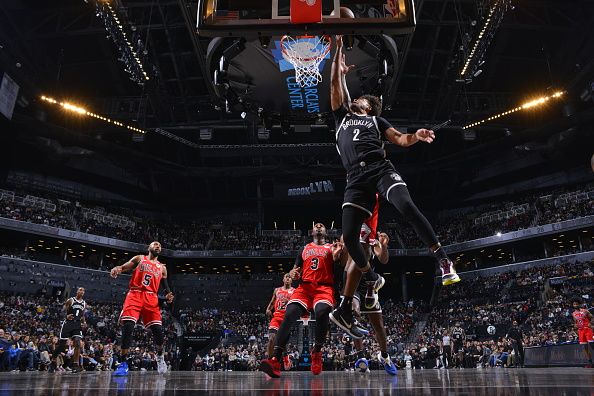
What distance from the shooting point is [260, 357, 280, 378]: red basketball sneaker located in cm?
520

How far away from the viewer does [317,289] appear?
249 inches

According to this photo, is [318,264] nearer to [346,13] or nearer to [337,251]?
[337,251]

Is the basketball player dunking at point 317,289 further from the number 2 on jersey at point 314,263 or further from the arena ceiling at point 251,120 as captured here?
the arena ceiling at point 251,120

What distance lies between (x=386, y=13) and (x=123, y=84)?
78.1 feet

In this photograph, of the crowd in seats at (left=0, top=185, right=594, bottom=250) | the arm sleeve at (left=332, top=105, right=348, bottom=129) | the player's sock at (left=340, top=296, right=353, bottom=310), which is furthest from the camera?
the crowd in seats at (left=0, top=185, right=594, bottom=250)

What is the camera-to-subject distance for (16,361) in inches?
533

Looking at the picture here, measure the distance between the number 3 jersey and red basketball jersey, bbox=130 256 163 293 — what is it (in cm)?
319

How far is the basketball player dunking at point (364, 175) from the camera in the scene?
159 inches

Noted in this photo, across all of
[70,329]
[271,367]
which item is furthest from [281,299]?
[70,329]

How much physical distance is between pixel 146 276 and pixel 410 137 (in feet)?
19.3

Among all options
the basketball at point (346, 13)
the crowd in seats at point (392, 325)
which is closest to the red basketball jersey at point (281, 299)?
the basketball at point (346, 13)

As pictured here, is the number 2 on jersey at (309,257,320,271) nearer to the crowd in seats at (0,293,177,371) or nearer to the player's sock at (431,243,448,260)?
the player's sock at (431,243,448,260)

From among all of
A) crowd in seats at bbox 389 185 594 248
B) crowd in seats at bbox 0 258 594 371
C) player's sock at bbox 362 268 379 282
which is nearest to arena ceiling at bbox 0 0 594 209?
crowd in seats at bbox 389 185 594 248

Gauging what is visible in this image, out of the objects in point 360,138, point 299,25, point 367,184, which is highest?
point 299,25
